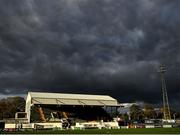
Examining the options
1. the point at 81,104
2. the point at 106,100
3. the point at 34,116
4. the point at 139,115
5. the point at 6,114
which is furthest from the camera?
the point at 139,115

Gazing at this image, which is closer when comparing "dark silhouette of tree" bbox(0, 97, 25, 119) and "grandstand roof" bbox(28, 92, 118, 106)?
"grandstand roof" bbox(28, 92, 118, 106)

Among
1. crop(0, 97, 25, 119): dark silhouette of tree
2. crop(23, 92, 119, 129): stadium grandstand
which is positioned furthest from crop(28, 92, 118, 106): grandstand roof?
crop(0, 97, 25, 119): dark silhouette of tree

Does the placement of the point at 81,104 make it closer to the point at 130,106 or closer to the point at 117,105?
the point at 117,105

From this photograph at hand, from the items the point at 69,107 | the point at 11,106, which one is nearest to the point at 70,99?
the point at 69,107

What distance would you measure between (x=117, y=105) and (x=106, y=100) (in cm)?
584

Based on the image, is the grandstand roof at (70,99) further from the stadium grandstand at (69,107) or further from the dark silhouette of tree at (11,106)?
the dark silhouette of tree at (11,106)

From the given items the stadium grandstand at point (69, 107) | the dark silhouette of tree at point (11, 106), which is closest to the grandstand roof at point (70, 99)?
the stadium grandstand at point (69, 107)

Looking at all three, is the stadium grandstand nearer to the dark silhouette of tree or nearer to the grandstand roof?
the grandstand roof

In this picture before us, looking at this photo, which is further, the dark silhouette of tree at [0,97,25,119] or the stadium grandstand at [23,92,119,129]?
the dark silhouette of tree at [0,97,25,119]

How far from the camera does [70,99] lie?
13475 cm

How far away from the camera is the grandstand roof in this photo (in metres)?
126

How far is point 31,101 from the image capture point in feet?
407

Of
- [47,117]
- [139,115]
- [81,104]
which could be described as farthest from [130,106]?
[47,117]

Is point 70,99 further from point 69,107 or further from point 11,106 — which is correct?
point 11,106
